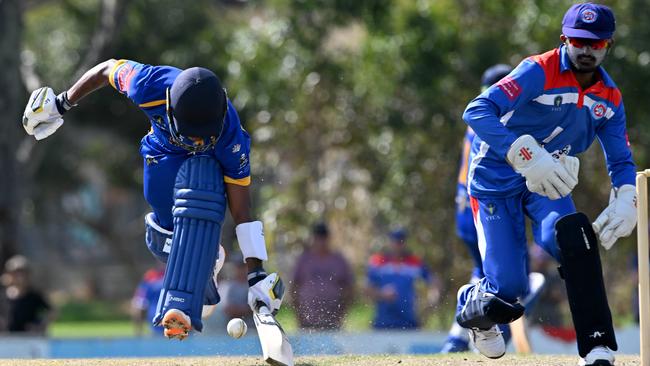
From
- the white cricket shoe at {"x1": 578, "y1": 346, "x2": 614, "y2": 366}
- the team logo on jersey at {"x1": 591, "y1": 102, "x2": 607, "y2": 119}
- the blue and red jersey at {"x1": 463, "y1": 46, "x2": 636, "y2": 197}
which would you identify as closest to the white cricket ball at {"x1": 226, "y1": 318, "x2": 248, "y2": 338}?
the blue and red jersey at {"x1": 463, "y1": 46, "x2": 636, "y2": 197}

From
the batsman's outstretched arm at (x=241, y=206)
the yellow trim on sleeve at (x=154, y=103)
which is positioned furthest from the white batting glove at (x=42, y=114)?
the batsman's outstretched arm at (x=241, y=206)

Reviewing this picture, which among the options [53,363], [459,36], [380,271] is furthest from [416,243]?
[53,363]

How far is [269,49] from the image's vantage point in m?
16.7

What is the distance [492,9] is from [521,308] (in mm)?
9656

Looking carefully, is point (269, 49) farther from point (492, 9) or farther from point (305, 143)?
point (492, 9)

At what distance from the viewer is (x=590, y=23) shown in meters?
6.91

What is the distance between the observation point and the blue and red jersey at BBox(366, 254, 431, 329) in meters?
15.1

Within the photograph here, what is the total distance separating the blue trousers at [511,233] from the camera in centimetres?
719

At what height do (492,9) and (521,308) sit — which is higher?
(492,9)

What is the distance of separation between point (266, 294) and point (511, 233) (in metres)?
1.48

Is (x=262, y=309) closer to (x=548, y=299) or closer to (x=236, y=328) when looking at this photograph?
(x=236, y=328)

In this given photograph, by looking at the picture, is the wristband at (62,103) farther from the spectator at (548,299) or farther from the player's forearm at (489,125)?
the spectator at (548,299)

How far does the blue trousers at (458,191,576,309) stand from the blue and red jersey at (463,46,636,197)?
3.8 inches

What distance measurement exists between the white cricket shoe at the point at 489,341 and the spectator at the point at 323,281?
629 cm
